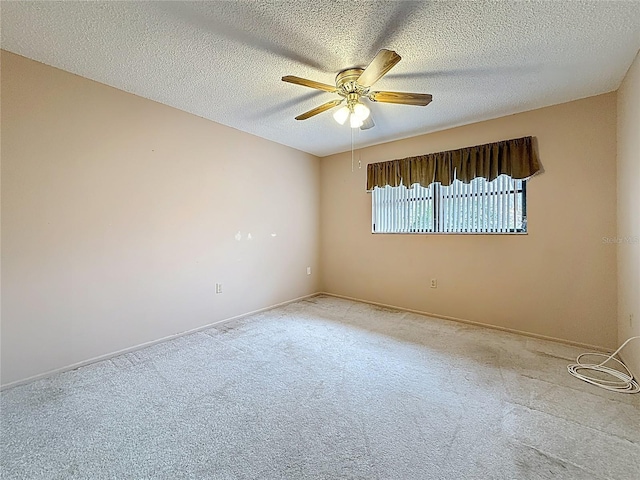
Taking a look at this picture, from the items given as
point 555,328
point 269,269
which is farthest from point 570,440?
point 269,269

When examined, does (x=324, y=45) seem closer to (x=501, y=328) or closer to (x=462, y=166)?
(x=462, y=166)

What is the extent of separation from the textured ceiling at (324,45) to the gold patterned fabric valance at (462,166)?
1.62ft

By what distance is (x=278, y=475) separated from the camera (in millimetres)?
1312

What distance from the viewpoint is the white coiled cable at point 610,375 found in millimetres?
2008

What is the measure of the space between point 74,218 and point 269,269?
229 centimetres

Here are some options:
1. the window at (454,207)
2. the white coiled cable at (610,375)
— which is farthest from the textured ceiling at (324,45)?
the white coiled cable at (610,375)

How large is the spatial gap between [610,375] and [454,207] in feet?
7.01

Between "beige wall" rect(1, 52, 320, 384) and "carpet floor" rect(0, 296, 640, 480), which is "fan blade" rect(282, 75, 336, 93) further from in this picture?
"carpet floor" rect(0, 296, 640, 480)

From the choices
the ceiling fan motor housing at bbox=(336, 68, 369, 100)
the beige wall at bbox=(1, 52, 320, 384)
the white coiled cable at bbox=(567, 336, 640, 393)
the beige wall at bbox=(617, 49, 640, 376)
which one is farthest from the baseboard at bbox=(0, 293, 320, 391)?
the beige wall at bbox=(617, 49, 640, 376)

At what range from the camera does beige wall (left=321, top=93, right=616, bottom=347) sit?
2666 mm

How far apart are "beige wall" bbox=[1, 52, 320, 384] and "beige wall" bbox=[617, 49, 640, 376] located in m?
3.75

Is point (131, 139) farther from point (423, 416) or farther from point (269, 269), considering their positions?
point (423, 416)

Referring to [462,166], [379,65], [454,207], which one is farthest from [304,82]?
[454,207]

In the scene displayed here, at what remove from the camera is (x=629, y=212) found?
2.28 metres
